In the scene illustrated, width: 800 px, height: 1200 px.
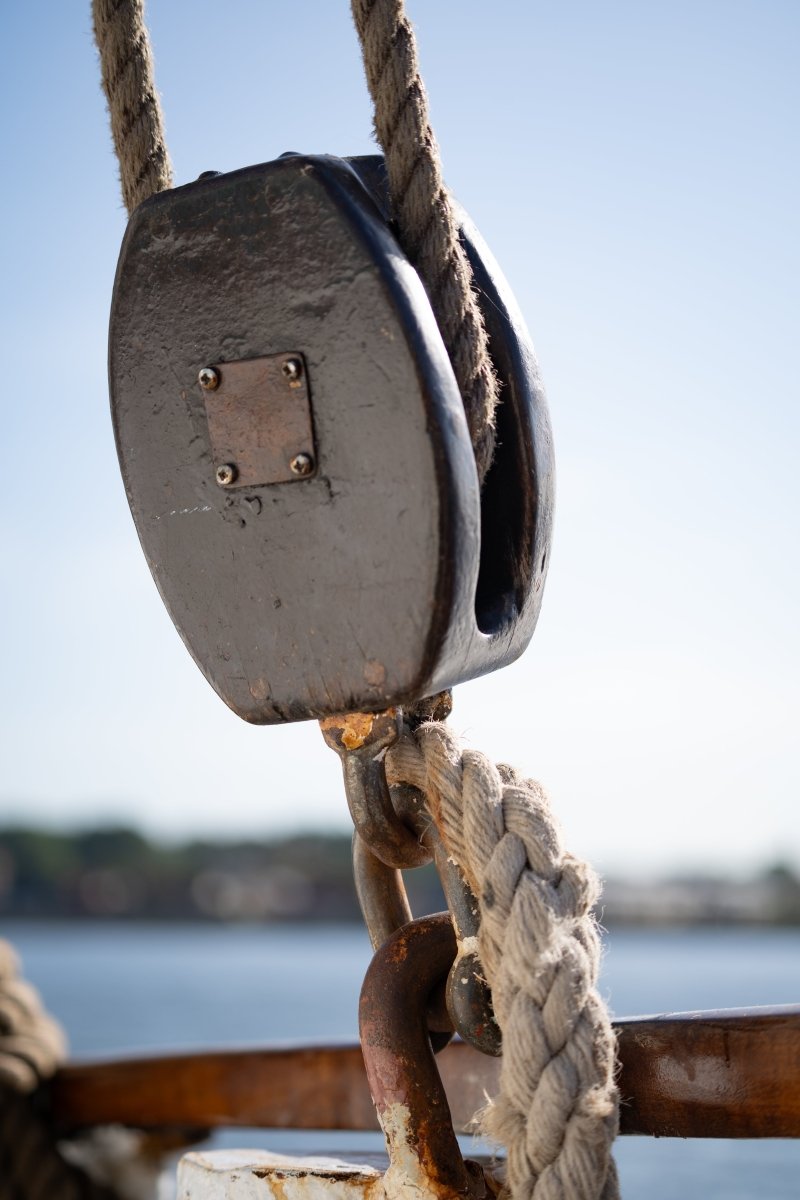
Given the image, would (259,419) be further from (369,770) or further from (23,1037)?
(23,1037)

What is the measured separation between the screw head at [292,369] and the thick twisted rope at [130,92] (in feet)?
0.79

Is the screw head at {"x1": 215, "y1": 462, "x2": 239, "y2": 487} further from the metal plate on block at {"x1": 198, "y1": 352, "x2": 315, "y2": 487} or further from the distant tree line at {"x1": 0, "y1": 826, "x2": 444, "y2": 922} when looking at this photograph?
the distant tree line at {"x1": 0, "y1": 826, "x2": 444, "y2": 922}

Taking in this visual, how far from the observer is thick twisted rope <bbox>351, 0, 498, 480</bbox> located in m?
0.80

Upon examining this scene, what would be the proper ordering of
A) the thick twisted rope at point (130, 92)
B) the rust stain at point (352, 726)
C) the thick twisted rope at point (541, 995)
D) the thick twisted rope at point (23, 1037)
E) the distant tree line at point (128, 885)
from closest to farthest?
the thick twisted rope at point (541, 995) → the rust stain at point (352, 726) → the thick twisted rope at point (130, 92) → the thick twisted rope at point (23, 1037) → the distant tree line at point (128, 885)

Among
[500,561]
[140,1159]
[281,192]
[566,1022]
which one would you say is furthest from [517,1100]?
[140,1159]

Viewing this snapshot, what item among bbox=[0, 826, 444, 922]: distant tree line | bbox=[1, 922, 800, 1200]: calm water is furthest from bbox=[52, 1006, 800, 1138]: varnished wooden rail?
bbox=[0, 826, 444, 922]: distant tree line

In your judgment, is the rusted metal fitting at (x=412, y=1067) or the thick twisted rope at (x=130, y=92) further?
the thick twisted rope at (x=130, y=92)

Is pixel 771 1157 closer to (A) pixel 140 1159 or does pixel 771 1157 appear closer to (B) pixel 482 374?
(A) pixel 140 1159

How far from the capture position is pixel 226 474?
0.82 metres

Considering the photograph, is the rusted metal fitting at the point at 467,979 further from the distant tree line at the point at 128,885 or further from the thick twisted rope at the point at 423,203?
the distant tree line at the point at 128,885

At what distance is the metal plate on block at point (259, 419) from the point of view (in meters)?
0.79

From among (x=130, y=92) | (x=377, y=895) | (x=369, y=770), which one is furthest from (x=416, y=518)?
(x=130, y=92)

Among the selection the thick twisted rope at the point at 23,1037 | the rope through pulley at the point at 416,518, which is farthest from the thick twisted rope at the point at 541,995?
the thick twisted rope at the point at 23,1037

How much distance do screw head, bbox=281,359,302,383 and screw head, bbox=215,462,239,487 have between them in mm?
70
